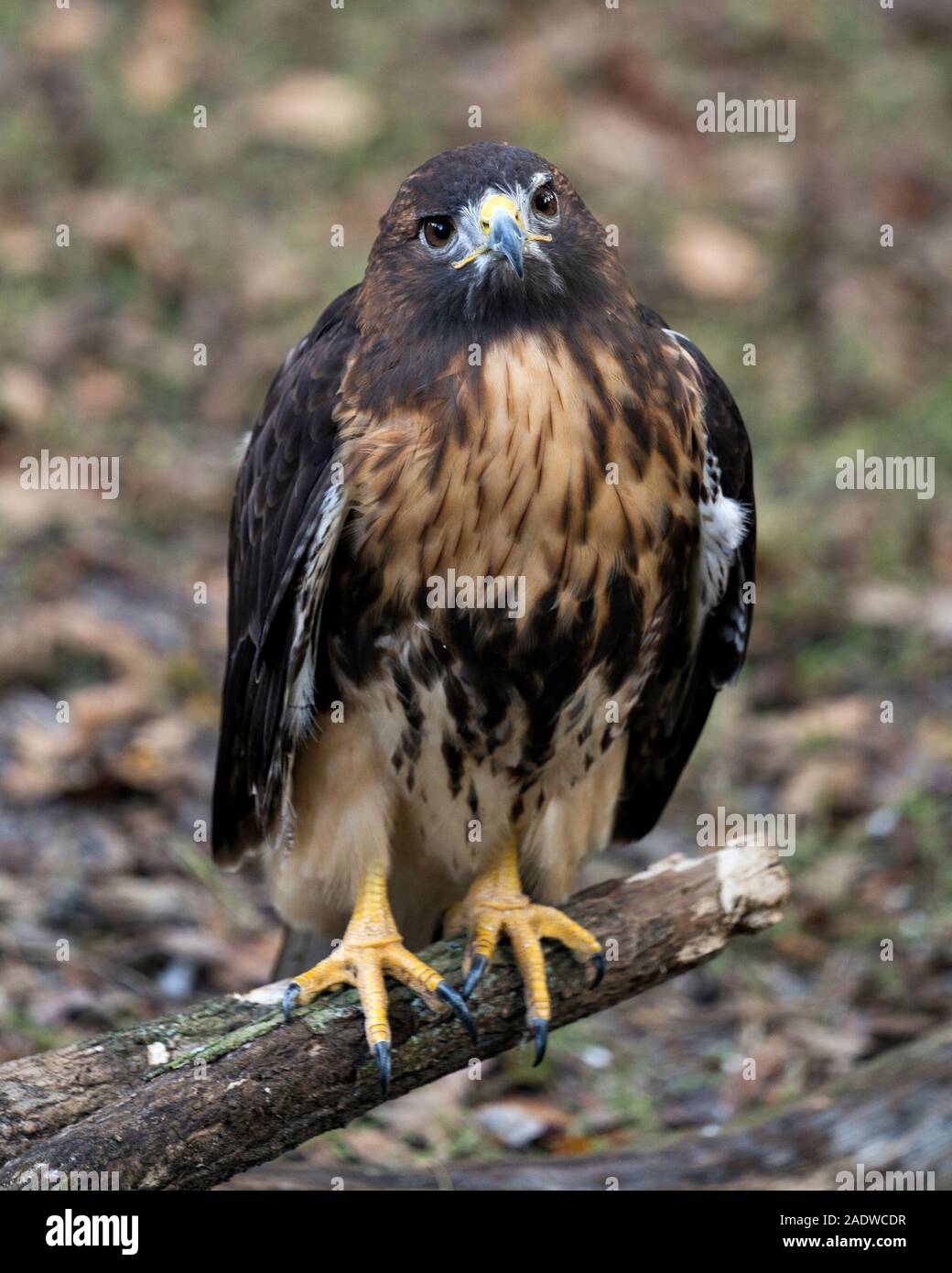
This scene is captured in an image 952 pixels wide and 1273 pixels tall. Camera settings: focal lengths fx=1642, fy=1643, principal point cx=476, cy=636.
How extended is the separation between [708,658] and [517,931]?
44.0 inches

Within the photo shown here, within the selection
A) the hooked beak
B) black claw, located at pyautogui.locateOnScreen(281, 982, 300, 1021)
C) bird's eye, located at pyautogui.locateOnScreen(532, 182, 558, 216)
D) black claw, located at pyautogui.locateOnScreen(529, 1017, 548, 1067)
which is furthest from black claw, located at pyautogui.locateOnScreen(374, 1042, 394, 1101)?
bird's eye, located at pyautogui.locateOnScreen(532, 182, 558, 216)

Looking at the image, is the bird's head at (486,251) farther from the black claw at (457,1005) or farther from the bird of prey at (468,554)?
the black claw at (457,1005)

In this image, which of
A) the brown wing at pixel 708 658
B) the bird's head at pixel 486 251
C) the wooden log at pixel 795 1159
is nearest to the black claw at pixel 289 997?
the wooden log at pixel 795 1159

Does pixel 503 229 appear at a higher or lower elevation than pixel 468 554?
higher

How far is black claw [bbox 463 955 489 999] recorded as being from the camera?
4.73 metres

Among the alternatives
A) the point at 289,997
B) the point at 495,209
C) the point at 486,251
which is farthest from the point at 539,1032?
the point at 495,209

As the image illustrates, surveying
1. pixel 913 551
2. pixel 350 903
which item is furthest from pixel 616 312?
pixel 913 551

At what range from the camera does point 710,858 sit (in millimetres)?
4898

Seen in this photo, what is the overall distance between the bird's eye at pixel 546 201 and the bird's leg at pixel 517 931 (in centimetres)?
196

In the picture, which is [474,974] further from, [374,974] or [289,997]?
[289,997]

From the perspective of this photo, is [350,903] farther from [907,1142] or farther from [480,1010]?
[907,1142]

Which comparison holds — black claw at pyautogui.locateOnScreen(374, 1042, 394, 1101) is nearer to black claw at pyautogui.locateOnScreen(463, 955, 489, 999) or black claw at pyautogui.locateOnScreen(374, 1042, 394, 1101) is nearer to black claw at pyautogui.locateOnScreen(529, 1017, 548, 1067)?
A: black claw at pyautogui.locateOnScreen(463, 955, 489, 999)

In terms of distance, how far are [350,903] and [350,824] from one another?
0.97 feet

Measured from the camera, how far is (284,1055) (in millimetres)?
4176
